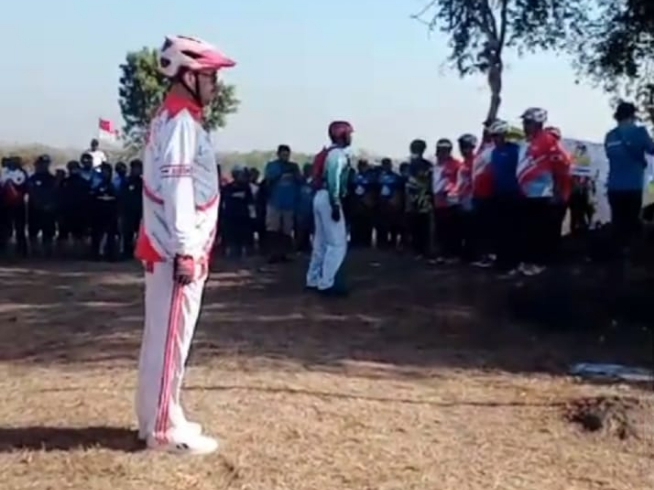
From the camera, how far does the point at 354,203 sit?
19.5m

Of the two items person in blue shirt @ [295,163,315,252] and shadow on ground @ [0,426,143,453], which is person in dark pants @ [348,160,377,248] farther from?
shadow on ground @ [0,426,143,453]

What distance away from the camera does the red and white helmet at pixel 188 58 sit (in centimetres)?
624

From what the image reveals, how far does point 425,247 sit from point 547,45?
4.33 meters

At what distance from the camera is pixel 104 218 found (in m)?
19.3

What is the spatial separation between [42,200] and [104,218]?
957 mm

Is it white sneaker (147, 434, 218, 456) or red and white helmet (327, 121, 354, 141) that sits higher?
red and white helmet (327, 121, 354, 141)

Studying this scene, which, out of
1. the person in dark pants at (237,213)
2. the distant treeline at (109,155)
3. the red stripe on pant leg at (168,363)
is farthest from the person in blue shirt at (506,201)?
the distant treeline at (109,155)

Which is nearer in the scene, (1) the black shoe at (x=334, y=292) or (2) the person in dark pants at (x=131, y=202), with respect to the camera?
(1) the black shoe at (x=334, y=292)

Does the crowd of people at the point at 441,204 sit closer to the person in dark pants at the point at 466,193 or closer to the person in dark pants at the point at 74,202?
the person in dark pants at the point at 466,193

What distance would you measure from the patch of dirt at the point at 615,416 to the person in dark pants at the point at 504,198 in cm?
669

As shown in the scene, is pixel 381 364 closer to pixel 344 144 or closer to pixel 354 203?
pixel 344 144

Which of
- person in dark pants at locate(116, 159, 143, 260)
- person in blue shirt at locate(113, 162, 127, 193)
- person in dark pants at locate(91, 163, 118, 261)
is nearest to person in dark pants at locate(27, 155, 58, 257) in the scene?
person in dark pants at locate(91, 163, 118, 261)

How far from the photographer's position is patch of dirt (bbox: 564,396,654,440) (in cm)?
725

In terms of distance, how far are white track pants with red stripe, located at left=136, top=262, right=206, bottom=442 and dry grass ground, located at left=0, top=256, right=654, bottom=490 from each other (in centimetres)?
22
